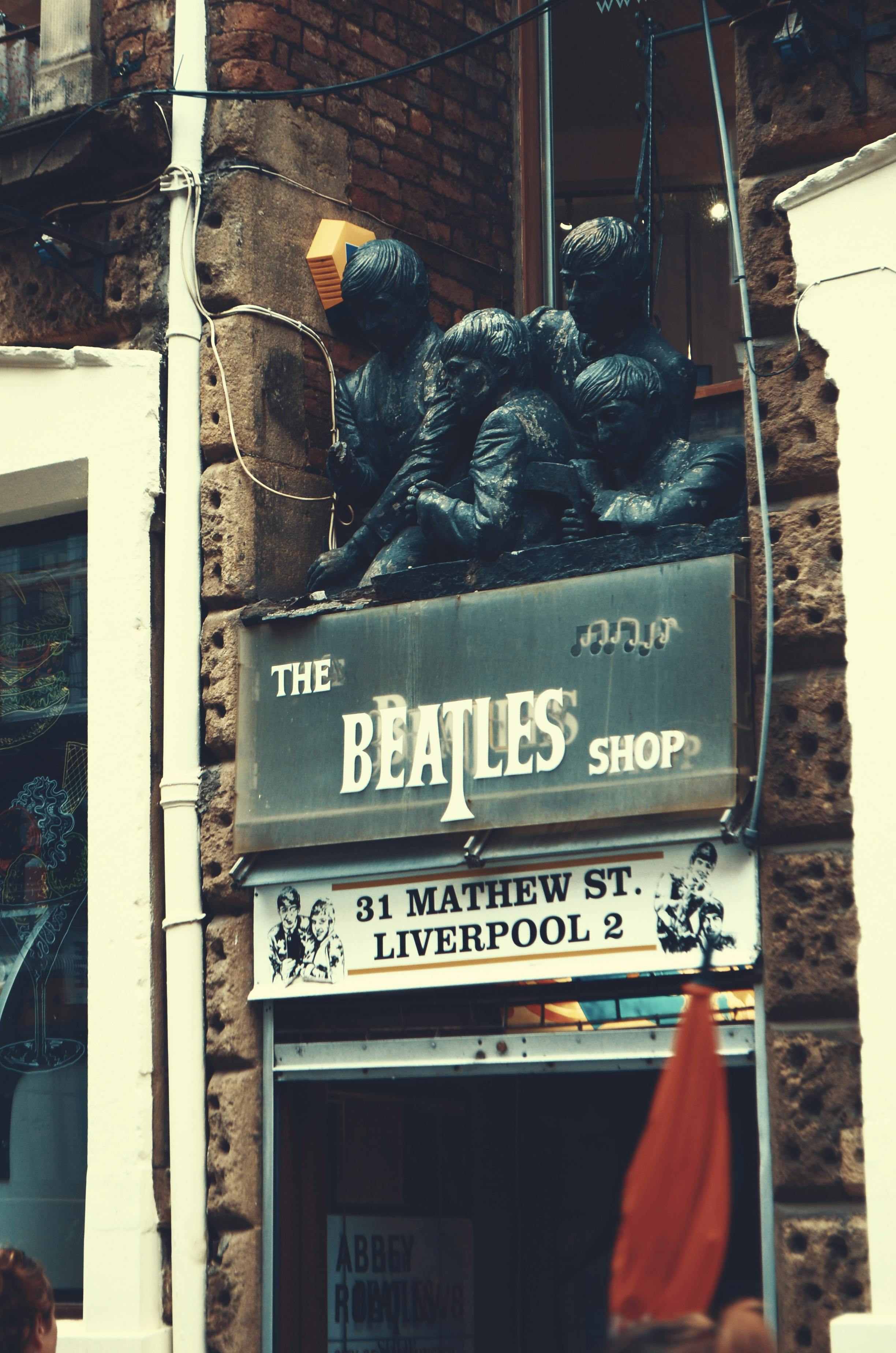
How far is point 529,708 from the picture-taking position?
5812mm

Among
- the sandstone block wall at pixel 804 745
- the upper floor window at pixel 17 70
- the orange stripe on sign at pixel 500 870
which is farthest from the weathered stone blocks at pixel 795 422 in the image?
the upper floor window at pixel 17 70

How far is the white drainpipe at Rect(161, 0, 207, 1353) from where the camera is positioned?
6.16m

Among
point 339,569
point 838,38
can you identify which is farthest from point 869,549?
point 339,569

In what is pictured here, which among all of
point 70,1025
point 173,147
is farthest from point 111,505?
point 70,1025

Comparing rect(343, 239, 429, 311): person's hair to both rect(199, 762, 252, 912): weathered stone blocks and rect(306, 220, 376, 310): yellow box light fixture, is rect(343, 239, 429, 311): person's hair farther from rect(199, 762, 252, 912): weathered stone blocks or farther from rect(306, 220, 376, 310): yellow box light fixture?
rect(199, 762, 252, 912): weathered stone blocks

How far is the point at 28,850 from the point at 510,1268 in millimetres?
2582

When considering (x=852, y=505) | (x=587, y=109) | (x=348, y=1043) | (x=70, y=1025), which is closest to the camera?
(x=852, y=505)

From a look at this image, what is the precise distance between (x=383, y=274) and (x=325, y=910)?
220 centimetres

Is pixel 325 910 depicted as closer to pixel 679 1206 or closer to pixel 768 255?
pixel 768 255

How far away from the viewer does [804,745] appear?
529 cm

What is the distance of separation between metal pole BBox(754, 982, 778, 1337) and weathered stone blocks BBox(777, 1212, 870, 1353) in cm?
5

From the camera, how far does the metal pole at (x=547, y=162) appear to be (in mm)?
7855

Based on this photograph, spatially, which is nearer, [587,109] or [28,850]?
[28,850]

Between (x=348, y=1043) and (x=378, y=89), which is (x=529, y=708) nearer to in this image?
(x=348, y=1043)
